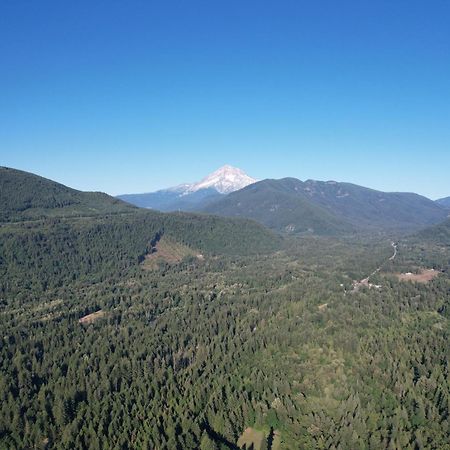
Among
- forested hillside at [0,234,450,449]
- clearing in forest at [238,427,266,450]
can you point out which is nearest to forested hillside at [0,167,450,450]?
clearing in forest at [238,427,266,450]

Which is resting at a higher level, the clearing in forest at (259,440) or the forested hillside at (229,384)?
the forested hillside at (229,384)

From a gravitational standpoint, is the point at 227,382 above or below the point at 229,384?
above

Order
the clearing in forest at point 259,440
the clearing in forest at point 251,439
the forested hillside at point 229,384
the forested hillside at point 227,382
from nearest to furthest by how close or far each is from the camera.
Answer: the forested hillside at point 229,384, the forested hillside at point 227,382, the clearing in forest at point 259,440, the clearing in forest at point 251,439

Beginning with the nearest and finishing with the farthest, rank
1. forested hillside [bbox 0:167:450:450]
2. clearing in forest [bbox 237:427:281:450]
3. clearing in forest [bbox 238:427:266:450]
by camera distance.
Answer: forested hillside [bbox 0:167:450:450], clearing in forest [bbox 237:427:281:450], clearing in forest [bbox 238:427:266:450]

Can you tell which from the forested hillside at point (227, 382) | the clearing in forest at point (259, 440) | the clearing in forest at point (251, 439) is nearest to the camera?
the forested hillside at point (227, 382)

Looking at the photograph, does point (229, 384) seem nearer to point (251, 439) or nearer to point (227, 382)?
point (227, 382)

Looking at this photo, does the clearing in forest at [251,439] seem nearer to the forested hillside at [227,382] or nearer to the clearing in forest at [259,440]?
the clearing in forest at [259,440]

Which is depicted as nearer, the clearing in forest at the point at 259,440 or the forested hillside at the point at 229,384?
the forested hillside at the point at 229,384

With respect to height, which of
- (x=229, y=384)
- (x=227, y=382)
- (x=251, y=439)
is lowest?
(x=251, y=439)

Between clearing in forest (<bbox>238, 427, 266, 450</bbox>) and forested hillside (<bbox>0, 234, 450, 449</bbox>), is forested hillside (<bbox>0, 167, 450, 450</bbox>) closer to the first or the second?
clearing in forest (<bbox>238, 427, 266, 450</bbox>)

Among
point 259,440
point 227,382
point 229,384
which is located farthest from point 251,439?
point 227,382

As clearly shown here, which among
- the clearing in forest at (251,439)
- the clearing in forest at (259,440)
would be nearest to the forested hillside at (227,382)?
the clearing in forest at (259,440)
